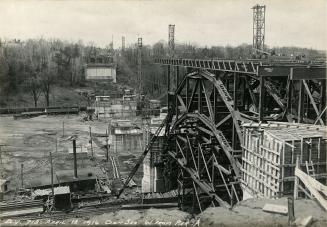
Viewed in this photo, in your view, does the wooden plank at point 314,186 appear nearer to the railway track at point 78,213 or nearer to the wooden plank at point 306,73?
the wooden plank at point 306,73

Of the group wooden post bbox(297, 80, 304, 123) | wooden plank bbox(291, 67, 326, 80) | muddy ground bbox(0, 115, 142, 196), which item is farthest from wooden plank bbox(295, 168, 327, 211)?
muddy ground bbox(0, 115, 142, 196)

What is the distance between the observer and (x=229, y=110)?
60.4 feet

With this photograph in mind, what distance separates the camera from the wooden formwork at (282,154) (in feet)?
45.1

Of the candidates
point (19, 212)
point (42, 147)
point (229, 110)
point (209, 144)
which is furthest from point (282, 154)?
point (42, 147)

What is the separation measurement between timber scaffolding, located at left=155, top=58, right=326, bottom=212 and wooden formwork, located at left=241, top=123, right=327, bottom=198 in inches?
4.3

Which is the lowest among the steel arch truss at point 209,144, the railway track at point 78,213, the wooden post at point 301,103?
the railway track at point 78,213

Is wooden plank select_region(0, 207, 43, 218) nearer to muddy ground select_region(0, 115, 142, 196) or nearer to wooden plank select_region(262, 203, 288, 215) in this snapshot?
muddy ground select_region(0, 115, 142, 196)

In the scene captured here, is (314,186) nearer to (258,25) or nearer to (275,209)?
(275,209)

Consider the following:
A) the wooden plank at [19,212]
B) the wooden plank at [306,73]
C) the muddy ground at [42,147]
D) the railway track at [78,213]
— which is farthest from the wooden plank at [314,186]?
the muddy ground at [42,147]

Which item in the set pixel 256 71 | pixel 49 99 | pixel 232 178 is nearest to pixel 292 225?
pixel 256 71

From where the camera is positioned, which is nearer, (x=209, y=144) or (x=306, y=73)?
(x=306, y=73)

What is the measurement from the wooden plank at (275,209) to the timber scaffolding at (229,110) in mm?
3217

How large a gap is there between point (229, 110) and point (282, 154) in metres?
5.07

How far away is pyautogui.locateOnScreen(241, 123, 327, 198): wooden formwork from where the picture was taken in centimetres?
1375
